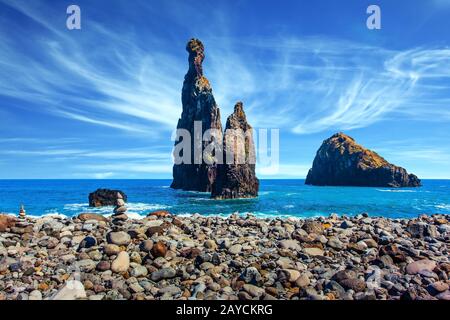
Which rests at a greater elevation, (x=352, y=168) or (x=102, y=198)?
(x=352, y=168)

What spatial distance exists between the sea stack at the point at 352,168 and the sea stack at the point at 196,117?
79.7 metres

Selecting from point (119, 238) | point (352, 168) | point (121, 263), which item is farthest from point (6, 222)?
point (352, 168)

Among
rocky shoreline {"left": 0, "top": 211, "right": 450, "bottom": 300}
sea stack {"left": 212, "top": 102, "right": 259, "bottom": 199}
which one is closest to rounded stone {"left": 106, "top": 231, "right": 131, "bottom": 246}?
rocky shoreline {"left": 0, "top": 211, "right": 450, "bottom": 300}

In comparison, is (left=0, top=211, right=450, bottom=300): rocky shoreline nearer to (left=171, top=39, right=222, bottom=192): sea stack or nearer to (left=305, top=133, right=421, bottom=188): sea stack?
(left=171, top=39, right=222, bottom=192): sea stack

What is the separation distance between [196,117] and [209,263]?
97649 mm

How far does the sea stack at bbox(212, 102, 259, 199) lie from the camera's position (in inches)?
2498

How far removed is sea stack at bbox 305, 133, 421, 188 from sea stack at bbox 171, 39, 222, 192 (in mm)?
79671

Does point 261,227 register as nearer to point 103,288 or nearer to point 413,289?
→ point 413,289

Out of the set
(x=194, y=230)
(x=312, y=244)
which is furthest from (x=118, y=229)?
(x=312, y=244)

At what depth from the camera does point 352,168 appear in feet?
473

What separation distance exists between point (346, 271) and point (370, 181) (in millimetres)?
146349

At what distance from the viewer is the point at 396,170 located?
5394 inches

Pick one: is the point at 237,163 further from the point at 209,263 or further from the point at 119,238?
the point at 209,263

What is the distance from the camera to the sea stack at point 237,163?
63.4m
